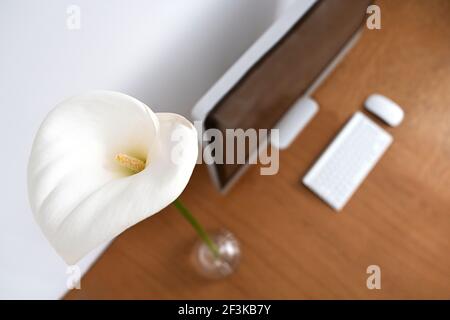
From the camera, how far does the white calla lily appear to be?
8.7 inches

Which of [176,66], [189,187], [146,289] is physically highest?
[176,66]

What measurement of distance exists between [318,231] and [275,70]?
1.21 ft

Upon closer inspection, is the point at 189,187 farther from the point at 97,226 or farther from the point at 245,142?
the point at 97,226

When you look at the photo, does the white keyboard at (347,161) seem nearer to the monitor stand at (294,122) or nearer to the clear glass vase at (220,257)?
the monitor stand at (294,122)

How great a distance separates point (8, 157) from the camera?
37cm

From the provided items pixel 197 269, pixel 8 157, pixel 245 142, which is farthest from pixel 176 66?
pixel 197 269

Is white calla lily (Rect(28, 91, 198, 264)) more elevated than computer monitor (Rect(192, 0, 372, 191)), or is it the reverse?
computer monitor (Rect(192, 0, 372, 191))

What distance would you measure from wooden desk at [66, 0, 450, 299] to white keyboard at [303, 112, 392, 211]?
19 mm

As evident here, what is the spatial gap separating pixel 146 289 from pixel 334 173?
1.41 feet

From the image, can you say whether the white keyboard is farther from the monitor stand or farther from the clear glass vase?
the clear glass vase

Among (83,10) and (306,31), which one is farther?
(306,31)

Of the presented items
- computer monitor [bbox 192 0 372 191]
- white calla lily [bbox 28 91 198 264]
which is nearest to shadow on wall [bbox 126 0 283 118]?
computer monitor [bbox 192 0 372 191]

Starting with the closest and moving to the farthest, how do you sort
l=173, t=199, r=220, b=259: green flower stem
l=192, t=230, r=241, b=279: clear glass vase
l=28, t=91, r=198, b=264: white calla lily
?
l=28, t=91, r=198, b=264: white calla lily
l=173, t=199, r=220, b=259: green flower stem
l=192, t=230, r=241, b=279: clear glass vase

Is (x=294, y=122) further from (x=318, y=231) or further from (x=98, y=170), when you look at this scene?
(x=98, y=170)
